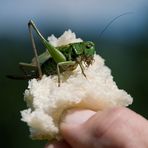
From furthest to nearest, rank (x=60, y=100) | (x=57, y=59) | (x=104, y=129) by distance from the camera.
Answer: (x=57, y=59) < (x=60, y=100) < (x=104, y=129)

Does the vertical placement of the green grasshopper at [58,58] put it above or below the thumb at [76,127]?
above

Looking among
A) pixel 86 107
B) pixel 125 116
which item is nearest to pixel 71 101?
pixel 86 107

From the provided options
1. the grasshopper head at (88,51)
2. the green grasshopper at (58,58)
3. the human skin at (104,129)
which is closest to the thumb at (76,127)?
the human skin at (104,129)

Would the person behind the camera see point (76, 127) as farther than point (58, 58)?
No

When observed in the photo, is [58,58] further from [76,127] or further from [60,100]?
[76,127]

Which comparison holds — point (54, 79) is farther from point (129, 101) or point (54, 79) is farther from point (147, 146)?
point (147, 146)

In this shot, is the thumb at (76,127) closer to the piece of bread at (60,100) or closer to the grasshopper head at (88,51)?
the piece of bread at (60,100)

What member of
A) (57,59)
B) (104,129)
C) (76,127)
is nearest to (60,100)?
(76,127)
